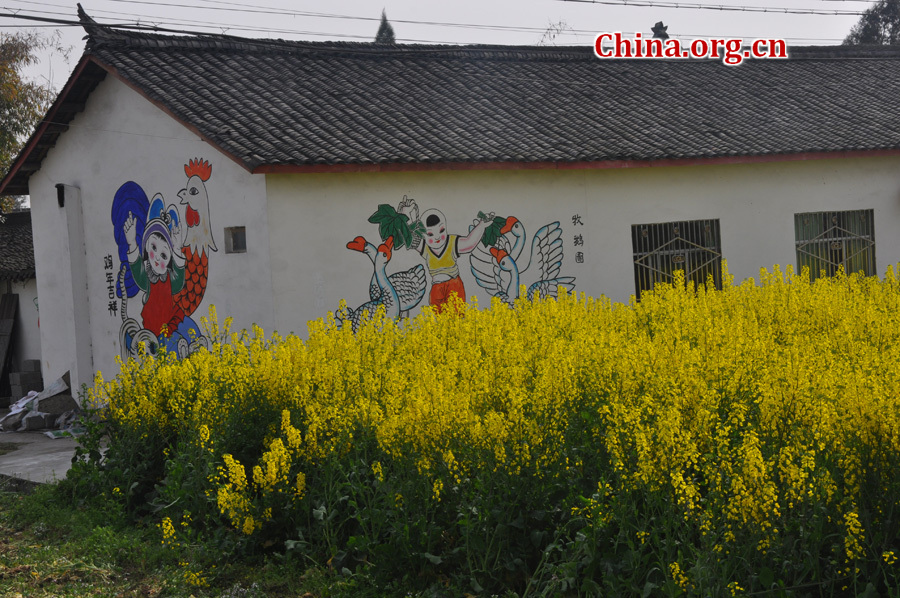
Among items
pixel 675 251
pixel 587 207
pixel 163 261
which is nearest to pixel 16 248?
pixel 163 261

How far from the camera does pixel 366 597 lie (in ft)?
15.8

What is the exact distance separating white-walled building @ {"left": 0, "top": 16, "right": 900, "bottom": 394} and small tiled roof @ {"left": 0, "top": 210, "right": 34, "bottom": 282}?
A: 2.78 m

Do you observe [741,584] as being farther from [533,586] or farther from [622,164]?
[622,164]

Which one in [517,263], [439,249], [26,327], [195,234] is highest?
[195,234]

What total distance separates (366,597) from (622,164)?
889 cm

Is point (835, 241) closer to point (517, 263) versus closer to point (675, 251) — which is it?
point (675, 251)

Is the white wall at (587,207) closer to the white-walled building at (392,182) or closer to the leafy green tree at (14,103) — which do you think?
the white-walled building at (392,182)

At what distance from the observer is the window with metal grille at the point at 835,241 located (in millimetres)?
14461

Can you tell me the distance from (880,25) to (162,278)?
108 feet

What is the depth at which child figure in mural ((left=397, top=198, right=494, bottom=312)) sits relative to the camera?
38.3 ft

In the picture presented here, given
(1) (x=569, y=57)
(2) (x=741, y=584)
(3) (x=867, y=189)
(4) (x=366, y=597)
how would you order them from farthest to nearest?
(1) (x=569, y=57) < (3) (x=867, y=189) < (4) (x=366, y=597) < (2) (x=741, y=584)

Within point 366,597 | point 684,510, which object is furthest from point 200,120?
point 684,510

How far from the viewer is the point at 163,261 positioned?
12.1 metres

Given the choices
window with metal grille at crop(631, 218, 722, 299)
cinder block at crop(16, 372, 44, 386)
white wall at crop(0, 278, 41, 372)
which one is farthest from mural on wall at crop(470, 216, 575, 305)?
white wall at crop(0, 278, 41, 372)
